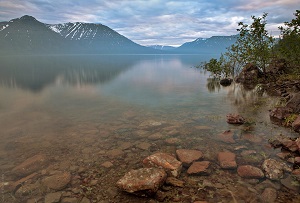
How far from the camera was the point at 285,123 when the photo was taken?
17594 millimetres

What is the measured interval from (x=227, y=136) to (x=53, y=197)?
470 inches

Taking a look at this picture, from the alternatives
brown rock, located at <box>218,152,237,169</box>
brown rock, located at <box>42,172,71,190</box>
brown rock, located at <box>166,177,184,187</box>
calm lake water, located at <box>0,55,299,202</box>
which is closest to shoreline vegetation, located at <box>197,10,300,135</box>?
calm lake water, located at <box>0,55,299,202</box>

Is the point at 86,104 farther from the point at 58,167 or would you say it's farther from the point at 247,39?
the point at 247,39

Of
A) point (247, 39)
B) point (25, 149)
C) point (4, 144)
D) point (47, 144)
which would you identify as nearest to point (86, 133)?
point (47, 144)

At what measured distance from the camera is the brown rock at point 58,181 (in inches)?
393

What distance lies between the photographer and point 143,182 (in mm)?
9000

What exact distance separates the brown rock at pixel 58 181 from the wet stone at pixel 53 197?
0.43m

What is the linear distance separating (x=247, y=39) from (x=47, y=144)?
4011 cm

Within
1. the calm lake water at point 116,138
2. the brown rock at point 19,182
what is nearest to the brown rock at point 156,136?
the calm lake water at point 116,138

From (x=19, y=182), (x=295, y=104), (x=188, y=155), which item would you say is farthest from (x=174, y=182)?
(x=295, y=104)

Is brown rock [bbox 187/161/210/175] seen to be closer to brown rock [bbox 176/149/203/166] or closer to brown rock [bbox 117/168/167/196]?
brown rock [bbox 176/149/203/166]

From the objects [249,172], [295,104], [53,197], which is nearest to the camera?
[53,197]

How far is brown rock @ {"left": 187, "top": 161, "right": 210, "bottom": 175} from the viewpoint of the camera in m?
10.7

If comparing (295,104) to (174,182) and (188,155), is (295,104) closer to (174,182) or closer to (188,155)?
(188,155)
